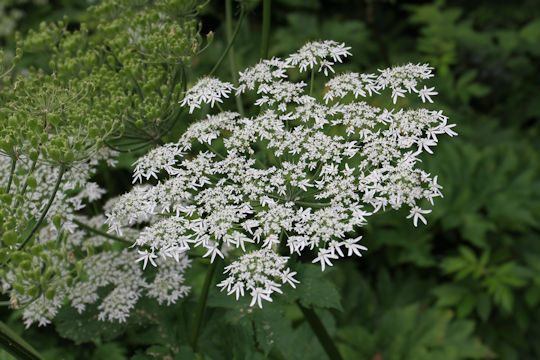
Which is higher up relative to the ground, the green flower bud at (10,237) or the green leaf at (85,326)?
the green flower bud at (10,237)

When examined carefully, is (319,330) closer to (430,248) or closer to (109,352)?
(109,352)

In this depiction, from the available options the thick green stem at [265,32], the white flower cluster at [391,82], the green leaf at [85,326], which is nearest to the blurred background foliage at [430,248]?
the green leaf at [85,326]

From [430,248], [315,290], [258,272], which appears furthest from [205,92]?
[430,248]

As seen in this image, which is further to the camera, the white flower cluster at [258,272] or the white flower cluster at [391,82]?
the white flower cluster at [391,82]

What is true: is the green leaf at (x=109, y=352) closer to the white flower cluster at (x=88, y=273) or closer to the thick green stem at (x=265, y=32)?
the white flower cluster at (x=88, y=273)

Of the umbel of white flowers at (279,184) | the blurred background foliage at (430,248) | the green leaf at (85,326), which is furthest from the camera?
the blurred background foliage at (430,248)

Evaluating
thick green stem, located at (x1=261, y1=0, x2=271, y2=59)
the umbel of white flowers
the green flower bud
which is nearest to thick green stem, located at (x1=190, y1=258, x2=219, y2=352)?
the umbel of white flowers

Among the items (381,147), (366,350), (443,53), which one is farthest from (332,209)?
(443,53)
